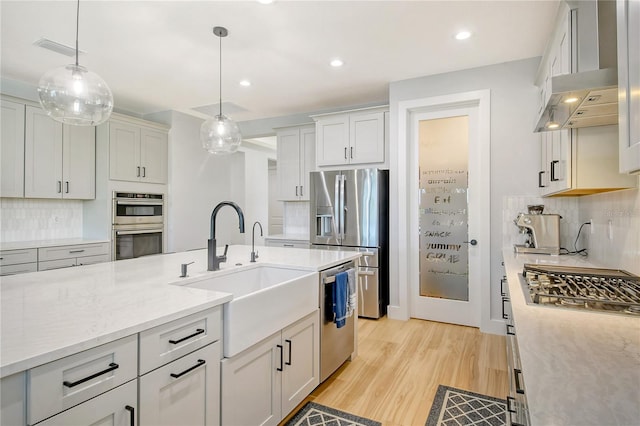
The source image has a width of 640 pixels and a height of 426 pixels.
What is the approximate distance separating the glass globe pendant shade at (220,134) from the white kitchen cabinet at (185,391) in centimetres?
186

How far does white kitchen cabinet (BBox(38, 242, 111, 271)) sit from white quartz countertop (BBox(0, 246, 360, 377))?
6.72ft

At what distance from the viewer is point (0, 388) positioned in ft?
2.73

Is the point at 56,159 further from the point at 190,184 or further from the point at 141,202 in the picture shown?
the point at 190,184

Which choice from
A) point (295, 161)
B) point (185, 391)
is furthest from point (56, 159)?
point (185, 391)

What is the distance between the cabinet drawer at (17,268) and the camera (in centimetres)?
330

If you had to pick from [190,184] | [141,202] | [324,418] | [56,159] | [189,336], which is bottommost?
[324,418]

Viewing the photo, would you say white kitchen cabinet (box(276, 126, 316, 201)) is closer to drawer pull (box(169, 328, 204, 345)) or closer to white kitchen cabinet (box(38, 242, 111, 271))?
white kitchen cabinet (box(38, 242, 111, 271))

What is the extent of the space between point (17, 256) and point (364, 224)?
11.7 feet

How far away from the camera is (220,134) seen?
285cm

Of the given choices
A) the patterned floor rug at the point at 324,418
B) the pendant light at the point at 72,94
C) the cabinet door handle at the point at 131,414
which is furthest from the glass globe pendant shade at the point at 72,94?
the patterned floor rug at the point at 324,418

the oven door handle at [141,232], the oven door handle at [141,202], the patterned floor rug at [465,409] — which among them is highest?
the oven door handle at [141,202]

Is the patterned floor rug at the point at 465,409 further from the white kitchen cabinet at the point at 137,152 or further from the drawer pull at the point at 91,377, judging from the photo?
the white kitchen cabinet at the point at 137,152

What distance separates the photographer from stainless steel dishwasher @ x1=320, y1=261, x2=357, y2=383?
2355 millimetres

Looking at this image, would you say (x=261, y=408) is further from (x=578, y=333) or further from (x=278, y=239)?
(x=278, y=239)
